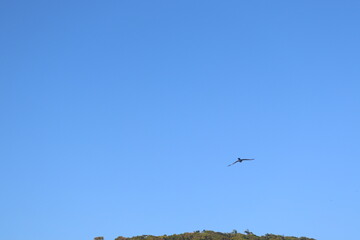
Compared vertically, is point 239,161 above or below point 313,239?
above

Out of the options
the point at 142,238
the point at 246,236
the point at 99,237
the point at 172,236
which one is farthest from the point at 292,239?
the point at 99,237

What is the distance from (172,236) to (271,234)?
2807 centimetres

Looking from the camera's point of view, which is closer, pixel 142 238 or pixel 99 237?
pixel 142 238

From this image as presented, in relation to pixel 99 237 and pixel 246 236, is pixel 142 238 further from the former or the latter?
pixel 246 236

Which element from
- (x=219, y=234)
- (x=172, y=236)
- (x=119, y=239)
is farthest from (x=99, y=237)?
(x=219, y=234)

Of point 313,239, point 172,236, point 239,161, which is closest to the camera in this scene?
point 239,161

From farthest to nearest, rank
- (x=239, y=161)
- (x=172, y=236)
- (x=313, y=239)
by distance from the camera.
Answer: (x=313, y=239) → (x=172, y=236) → (x=239, y=161)

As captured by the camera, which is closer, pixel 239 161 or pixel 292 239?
pixel 239 161

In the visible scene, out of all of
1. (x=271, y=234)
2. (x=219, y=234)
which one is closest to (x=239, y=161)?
(x=219, y=234)

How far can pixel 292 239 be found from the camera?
11631 cm

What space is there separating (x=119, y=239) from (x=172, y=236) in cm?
1493

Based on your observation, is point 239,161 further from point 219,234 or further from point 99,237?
point 99,237

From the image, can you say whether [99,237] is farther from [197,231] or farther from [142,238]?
[197,231]

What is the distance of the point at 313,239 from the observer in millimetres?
121375
